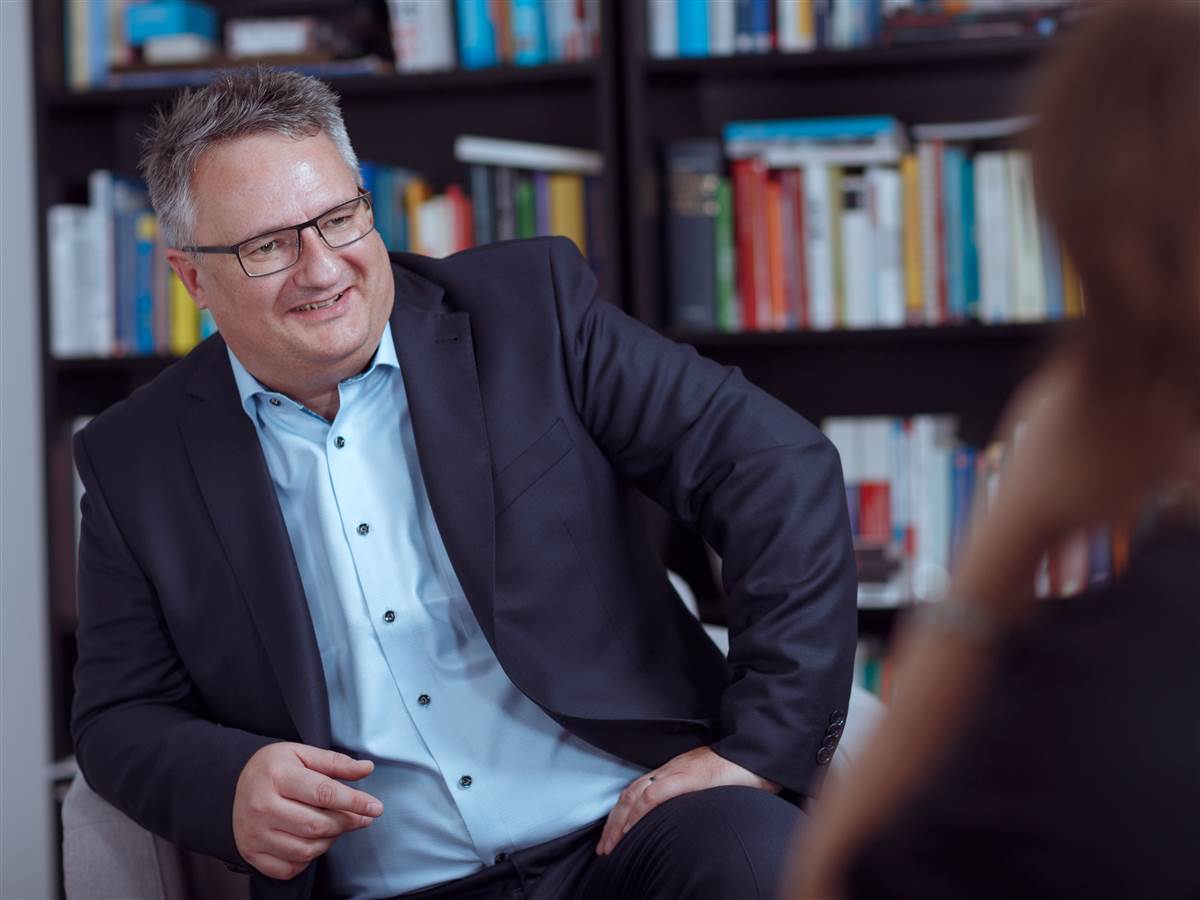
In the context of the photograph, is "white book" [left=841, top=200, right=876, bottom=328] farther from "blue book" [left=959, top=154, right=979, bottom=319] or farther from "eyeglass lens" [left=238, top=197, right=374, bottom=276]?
"eyeglass lens" [left=238, top=197, right=374, bottom=276]

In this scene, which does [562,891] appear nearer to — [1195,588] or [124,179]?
[1195,588]

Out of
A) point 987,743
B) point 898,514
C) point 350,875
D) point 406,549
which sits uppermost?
point 987,743

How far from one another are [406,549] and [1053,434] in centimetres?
104

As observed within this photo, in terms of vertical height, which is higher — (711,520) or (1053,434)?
(1053,434)

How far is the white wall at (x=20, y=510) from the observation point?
270 cm

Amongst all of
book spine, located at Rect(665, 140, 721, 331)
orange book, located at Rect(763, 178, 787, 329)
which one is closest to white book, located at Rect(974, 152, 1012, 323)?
orange book, located at Rect(763, 178, 787, 329)

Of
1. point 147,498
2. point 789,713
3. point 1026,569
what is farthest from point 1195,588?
point 147,498

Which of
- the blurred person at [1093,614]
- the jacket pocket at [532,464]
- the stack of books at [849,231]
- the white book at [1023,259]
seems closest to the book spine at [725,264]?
the stack of books at [849,231]

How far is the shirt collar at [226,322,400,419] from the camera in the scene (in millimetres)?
1601

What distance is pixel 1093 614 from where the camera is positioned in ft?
1.98

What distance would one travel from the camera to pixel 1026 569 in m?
0.62

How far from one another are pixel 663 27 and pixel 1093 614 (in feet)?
6.62

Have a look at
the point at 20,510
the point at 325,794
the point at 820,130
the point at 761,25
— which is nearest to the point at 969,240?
the point at 820,130

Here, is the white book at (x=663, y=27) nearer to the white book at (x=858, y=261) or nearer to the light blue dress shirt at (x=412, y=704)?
the white book at (x=858, y=261)
